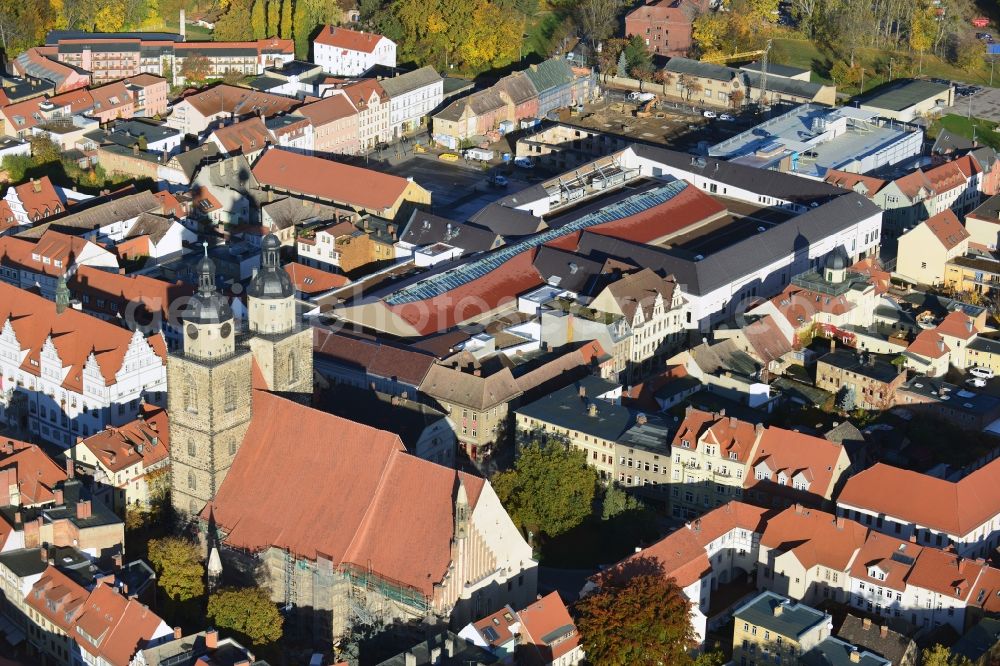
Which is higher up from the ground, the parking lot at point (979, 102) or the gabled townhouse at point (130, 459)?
the gabled townhouse at point (130, 459)

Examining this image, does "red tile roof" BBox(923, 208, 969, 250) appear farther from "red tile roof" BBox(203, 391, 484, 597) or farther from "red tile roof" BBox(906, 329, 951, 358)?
"red tile roof" BBox(203, 391, 484, 597)

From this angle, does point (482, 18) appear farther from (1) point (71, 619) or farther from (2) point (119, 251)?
(1) point (71, 619)

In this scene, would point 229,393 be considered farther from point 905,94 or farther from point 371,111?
point 905,94

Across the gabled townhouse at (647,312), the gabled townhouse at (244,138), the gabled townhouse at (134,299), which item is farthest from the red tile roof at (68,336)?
the gabled townhouse at (244,138)

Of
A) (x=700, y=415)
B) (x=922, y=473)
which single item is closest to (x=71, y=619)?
(x=700, y=415)

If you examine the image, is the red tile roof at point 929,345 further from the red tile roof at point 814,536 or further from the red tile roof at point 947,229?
the red tile roof at point 814,536

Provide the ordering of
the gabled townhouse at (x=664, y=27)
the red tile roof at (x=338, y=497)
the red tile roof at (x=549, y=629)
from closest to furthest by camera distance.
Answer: the red tile roof at (x=549, y=629)
the red tile roof at (x=338, y=497)
the gabled townhouse at (x=664, y=27)
